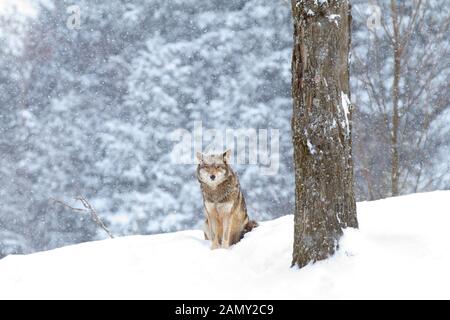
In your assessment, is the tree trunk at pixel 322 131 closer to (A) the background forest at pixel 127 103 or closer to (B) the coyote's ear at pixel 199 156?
(B) the coyote's ear at pixel 199 156

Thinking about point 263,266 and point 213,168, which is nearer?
point 263,266

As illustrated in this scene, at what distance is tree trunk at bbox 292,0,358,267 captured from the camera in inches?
189

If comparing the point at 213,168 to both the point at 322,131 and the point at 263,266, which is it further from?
the point at 322,131

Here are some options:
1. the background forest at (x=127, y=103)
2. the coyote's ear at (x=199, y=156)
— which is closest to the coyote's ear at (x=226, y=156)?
the coyote's ear at (x=199, y=156)

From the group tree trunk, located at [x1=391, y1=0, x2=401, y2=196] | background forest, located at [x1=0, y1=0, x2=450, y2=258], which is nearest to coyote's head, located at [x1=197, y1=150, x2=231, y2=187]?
tree trunk, located at [x1=391, y1=0, x2=401, y2=196]

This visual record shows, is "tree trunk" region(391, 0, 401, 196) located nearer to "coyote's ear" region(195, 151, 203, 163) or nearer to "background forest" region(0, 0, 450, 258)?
"coyote's ear" region(195, 151, 203, 163)

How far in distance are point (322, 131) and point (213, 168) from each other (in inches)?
103

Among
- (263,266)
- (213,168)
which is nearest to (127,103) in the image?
(213,168)

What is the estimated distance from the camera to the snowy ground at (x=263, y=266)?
14.1 ft

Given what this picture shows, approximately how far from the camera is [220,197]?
7.27m

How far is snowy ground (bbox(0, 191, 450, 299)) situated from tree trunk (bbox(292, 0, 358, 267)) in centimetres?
18
